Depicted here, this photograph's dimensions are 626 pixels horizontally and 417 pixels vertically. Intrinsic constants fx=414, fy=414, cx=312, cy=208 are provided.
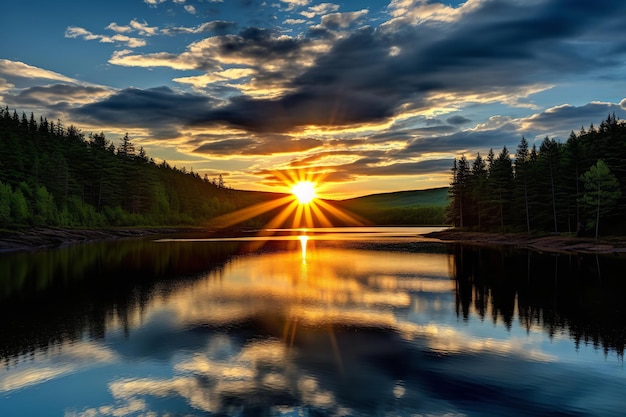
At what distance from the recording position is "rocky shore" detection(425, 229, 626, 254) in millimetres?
71438

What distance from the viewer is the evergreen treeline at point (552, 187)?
79500 mm

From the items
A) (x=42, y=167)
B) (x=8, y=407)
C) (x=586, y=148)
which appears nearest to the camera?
(x=8, y=407)

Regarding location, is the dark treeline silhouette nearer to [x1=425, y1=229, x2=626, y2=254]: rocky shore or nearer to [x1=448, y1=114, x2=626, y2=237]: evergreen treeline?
[x1=425, y1=229, x2=626, y2=254]: rocky shore

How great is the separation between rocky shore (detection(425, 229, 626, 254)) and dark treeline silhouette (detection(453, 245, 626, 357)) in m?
13.5

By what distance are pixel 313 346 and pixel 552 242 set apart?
77242mm

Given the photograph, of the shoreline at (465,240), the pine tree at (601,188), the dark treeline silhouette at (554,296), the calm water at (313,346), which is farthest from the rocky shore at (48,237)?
the pine tree at (601,188)

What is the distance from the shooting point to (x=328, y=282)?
1777 inches

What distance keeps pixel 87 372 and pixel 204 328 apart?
8.27m

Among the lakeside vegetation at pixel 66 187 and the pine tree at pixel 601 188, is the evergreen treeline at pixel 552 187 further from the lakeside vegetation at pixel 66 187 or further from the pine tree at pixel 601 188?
the lakeside vegetation at pixel 66 187

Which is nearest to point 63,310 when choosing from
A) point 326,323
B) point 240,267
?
point 326,323

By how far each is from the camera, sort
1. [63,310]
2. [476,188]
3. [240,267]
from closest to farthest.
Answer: [63,310] < [240,267] < [476,188]

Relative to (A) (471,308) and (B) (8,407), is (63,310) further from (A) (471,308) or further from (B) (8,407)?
(A) (471,308)

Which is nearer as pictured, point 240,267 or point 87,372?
point 87,372

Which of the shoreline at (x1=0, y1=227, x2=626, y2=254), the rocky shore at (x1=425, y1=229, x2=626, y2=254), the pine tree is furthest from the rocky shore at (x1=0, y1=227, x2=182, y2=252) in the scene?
the pine tree
